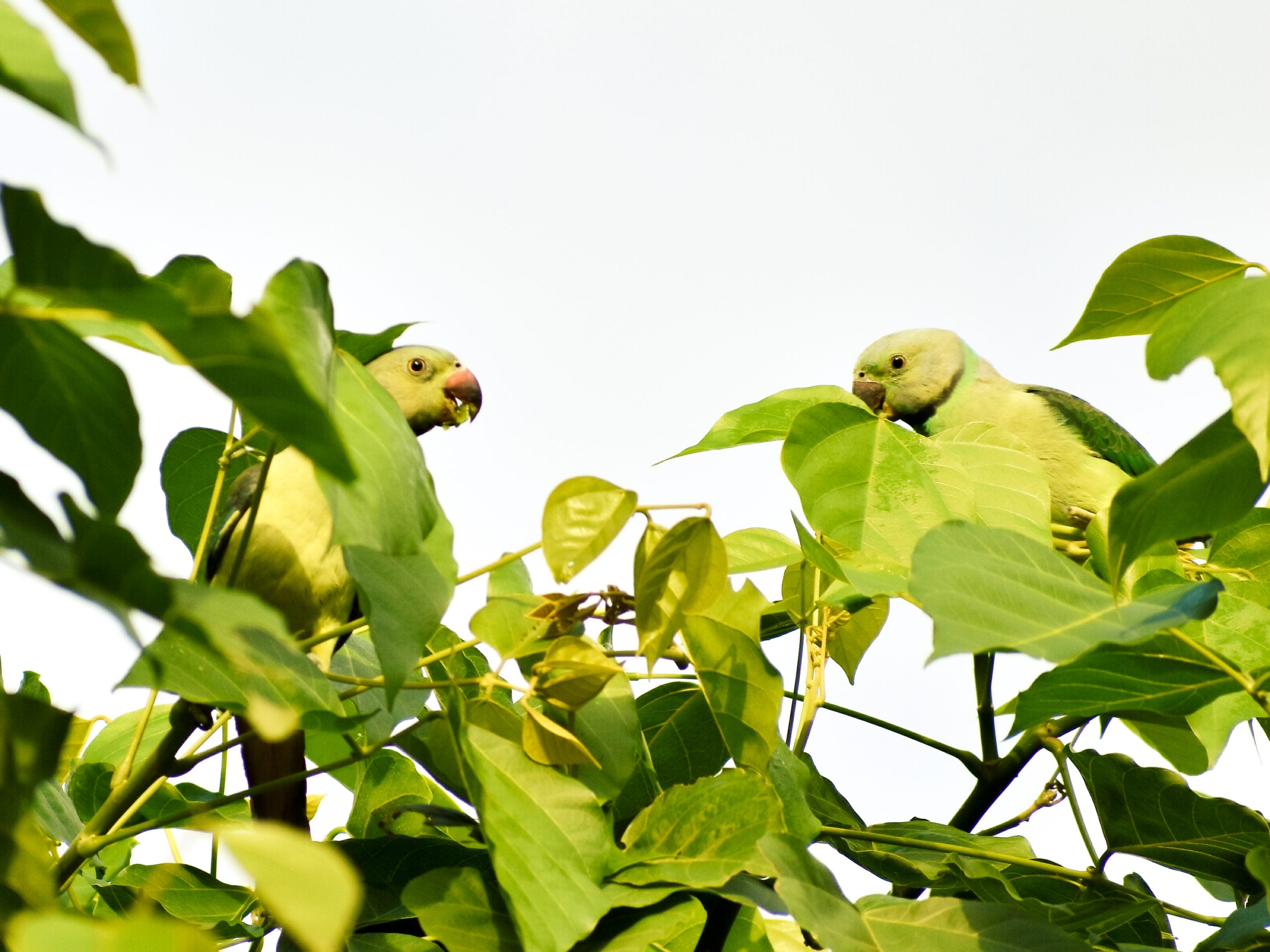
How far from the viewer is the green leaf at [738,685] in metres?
1.33

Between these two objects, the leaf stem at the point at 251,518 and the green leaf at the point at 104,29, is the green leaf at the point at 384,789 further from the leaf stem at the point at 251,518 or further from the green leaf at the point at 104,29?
the green leaf at the point at 104,29

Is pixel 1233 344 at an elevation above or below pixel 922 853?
above

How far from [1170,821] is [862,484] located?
618mm

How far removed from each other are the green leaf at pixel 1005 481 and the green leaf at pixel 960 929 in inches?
21.8

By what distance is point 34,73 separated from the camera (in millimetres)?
758

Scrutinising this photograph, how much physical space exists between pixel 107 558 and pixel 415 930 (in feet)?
3.08

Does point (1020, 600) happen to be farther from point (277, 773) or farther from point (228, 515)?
point (228, 515)

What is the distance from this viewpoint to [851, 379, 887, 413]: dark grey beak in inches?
176

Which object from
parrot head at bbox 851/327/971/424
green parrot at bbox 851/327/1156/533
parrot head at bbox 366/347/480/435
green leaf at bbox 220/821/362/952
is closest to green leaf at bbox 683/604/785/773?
green leaf at bbox 220/821/362/952

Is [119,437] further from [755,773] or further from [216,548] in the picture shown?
[216,548]

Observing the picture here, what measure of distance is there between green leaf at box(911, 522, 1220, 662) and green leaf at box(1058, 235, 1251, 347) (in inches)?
13.4

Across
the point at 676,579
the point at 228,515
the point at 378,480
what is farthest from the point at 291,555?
the point at 378,480

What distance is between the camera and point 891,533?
156cm

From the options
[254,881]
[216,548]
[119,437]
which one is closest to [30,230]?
[119,437]
